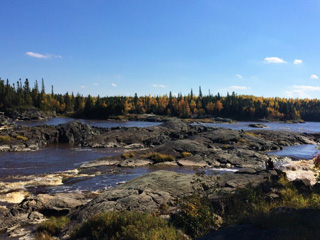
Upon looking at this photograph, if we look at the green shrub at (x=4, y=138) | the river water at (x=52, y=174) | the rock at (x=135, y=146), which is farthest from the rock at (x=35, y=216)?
the green shrub at (x=4, y=138)

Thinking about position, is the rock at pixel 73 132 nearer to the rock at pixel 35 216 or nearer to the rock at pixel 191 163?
the rock at pixel 191 163

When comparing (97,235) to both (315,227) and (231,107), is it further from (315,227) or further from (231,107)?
(231,107)

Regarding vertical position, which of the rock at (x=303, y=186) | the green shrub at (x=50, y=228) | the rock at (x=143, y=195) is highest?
the rock at (x=303, y=186)

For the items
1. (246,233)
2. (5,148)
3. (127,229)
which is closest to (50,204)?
(127,229)

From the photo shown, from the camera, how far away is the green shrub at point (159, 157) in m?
34.7

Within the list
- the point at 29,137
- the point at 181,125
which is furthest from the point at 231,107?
the point at 29,137

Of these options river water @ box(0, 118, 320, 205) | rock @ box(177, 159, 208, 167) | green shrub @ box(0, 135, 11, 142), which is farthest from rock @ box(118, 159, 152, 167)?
green shrub @ box(0, 135, 11, 142)

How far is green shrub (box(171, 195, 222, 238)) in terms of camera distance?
974cm

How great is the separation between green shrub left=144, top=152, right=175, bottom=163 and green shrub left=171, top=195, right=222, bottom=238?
24.0 meters

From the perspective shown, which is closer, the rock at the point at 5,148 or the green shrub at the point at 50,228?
the green shrub at the point at 50,228

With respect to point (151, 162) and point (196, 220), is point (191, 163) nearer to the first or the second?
point (151, 162)

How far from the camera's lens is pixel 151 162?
34.2 m

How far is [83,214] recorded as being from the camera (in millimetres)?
14102

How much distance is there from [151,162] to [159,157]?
1489 millimetres
